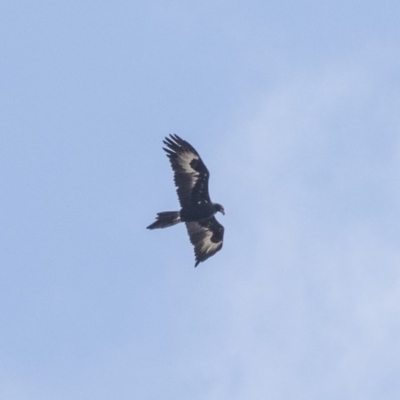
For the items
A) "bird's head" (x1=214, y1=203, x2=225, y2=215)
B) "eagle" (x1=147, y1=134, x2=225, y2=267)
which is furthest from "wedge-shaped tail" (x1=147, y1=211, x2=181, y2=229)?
"bird's head" (x1=214, y1=203, x2=225, y2=215)

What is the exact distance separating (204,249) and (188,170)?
9.66 ft

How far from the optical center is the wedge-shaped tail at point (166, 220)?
43875 mm

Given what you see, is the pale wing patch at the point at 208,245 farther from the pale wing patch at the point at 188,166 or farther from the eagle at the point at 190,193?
the pale wing patch at the point at 188,166

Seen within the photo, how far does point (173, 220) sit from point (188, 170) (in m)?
1.87

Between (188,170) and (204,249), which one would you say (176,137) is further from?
(204,249)

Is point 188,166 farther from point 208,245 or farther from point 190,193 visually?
point 208,245

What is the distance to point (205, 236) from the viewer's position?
46.7 metres

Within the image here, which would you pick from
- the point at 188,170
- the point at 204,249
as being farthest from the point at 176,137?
the point at 204,249

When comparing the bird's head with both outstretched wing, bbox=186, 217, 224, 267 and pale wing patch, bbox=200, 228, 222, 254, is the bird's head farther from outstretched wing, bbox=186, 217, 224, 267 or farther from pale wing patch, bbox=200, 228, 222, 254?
pale wing patch, bbox=200, 228, 222, 254

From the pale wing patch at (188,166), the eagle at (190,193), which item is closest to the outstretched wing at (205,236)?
the eagle at (190,193)

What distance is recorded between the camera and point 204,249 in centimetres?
4647

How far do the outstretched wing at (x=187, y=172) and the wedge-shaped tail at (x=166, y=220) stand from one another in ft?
2.24

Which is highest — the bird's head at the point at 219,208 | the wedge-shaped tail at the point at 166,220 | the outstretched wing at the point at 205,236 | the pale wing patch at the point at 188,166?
the pale wing patch at the point at 188,166

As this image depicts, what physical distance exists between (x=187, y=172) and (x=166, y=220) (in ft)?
6.57
